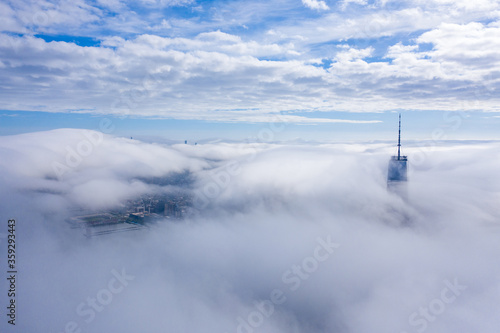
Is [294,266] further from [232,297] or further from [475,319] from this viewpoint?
[475,319]

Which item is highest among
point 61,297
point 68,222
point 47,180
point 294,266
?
point 47,180

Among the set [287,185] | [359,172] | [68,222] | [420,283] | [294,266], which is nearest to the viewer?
[68,222]

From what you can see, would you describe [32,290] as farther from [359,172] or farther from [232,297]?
[359,172]

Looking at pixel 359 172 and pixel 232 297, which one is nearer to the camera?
pixel 232 297

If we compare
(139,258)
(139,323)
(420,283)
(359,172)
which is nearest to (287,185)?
(359,172)

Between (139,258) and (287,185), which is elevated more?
(287,185)

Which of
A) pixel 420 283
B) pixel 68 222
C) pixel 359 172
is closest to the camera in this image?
A: pixel 68 222

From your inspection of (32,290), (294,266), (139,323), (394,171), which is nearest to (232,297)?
(139,323)

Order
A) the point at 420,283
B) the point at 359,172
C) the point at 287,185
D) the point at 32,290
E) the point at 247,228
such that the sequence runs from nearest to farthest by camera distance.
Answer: the point at 32,290
the point at 420,283
the point at 247,228
the point at 287,185
the point at 359,172

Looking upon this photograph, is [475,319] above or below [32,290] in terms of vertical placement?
below
